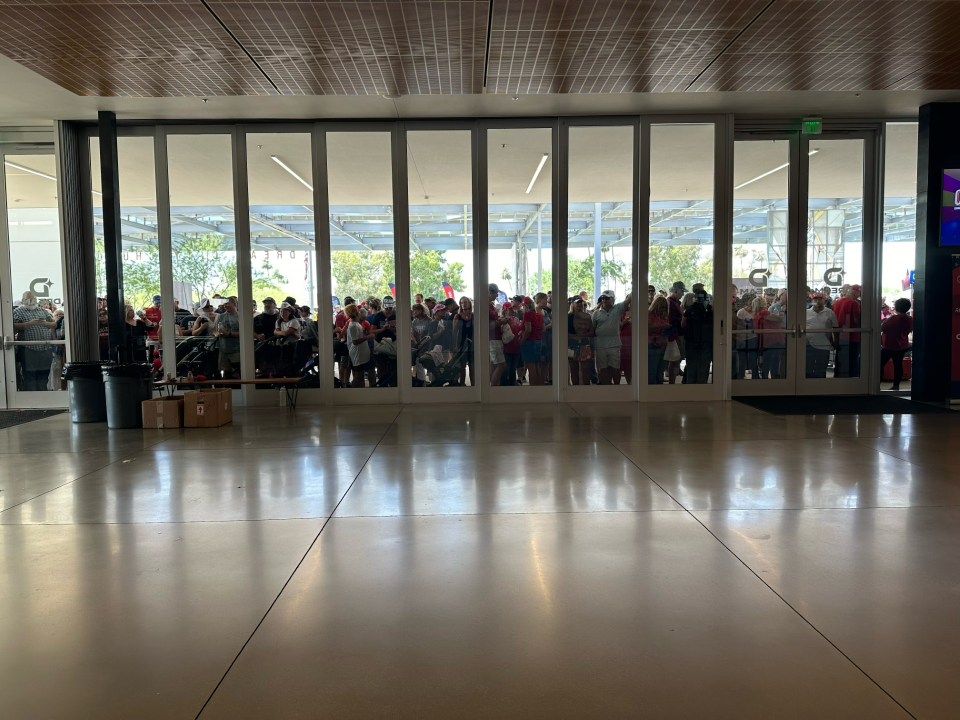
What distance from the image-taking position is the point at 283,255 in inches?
396

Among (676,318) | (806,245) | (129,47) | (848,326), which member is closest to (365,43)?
(129,47)

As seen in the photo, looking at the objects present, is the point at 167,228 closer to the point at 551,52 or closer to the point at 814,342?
the point at 551,52

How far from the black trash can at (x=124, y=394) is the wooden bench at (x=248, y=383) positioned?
0.58m

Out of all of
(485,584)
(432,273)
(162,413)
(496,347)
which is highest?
(432,273)

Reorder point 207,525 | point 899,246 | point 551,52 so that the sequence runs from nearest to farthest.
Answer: point 207,525 → point 551,52 → point 899,246

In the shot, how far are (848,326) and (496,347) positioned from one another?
17.3 ft

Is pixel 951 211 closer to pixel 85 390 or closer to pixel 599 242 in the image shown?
pixel 599 242

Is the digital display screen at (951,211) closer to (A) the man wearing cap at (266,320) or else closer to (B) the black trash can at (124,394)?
(A) the man wearing cap at (266,320)

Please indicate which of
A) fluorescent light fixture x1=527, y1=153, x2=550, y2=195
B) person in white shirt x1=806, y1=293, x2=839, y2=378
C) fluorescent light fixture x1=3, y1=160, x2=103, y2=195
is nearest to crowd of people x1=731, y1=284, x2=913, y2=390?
person in white shirt x1=806, y1=293, x2=839, y2=378

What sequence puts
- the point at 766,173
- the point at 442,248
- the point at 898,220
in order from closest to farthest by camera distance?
the point at 442,248, the point at 766,173, the point at 898,220

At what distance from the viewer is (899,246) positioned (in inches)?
423

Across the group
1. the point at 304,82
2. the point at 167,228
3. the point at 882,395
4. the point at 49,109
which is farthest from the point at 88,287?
the point at 882,395

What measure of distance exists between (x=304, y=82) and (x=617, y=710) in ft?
20.2

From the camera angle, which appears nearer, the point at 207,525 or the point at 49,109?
the point at 207,525
